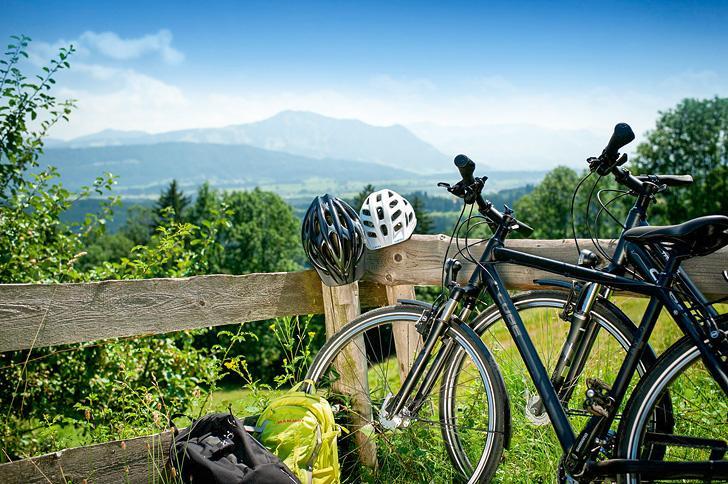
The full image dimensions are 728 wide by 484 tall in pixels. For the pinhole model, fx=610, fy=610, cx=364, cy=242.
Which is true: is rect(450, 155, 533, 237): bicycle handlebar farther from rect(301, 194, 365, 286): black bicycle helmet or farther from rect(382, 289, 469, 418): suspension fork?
rect(301, 194, 365, 286): black bicycle helmet

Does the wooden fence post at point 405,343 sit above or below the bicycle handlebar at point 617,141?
below

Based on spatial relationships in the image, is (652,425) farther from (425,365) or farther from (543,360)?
(425,365)

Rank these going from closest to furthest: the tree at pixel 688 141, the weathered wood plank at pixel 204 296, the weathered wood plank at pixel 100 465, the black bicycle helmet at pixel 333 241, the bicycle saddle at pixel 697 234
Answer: the bicycle saddle at pixel 697 234 → the weathered wood plank at pixel 100 465 → the weathered wood plank at pixel 204 296 → the black bicycle helmet at pixel 333 241 → the tree at pixel 688 141

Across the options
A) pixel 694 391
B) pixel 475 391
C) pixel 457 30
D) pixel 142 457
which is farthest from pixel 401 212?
pixel 457 30

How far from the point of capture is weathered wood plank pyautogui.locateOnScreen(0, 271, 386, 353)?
2.79 meters

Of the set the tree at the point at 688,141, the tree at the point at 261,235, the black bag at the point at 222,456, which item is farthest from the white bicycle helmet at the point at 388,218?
the tree at the point at 688,141

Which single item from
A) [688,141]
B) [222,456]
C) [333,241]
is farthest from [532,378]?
[688,141]

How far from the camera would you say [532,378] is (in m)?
2.68

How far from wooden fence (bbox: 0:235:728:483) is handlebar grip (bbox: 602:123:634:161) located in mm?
496

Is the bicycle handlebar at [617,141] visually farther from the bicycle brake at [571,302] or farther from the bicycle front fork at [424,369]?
the bicycle front fork at [424,369]

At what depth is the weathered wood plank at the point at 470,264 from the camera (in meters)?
2.76

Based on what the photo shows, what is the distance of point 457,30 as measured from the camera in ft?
595

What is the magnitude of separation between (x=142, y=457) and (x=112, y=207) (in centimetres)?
361

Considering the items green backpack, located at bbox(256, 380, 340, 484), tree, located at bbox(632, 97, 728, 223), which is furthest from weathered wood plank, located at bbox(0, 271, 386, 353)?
tree, located at bbox(632, 97, 728, 223)
